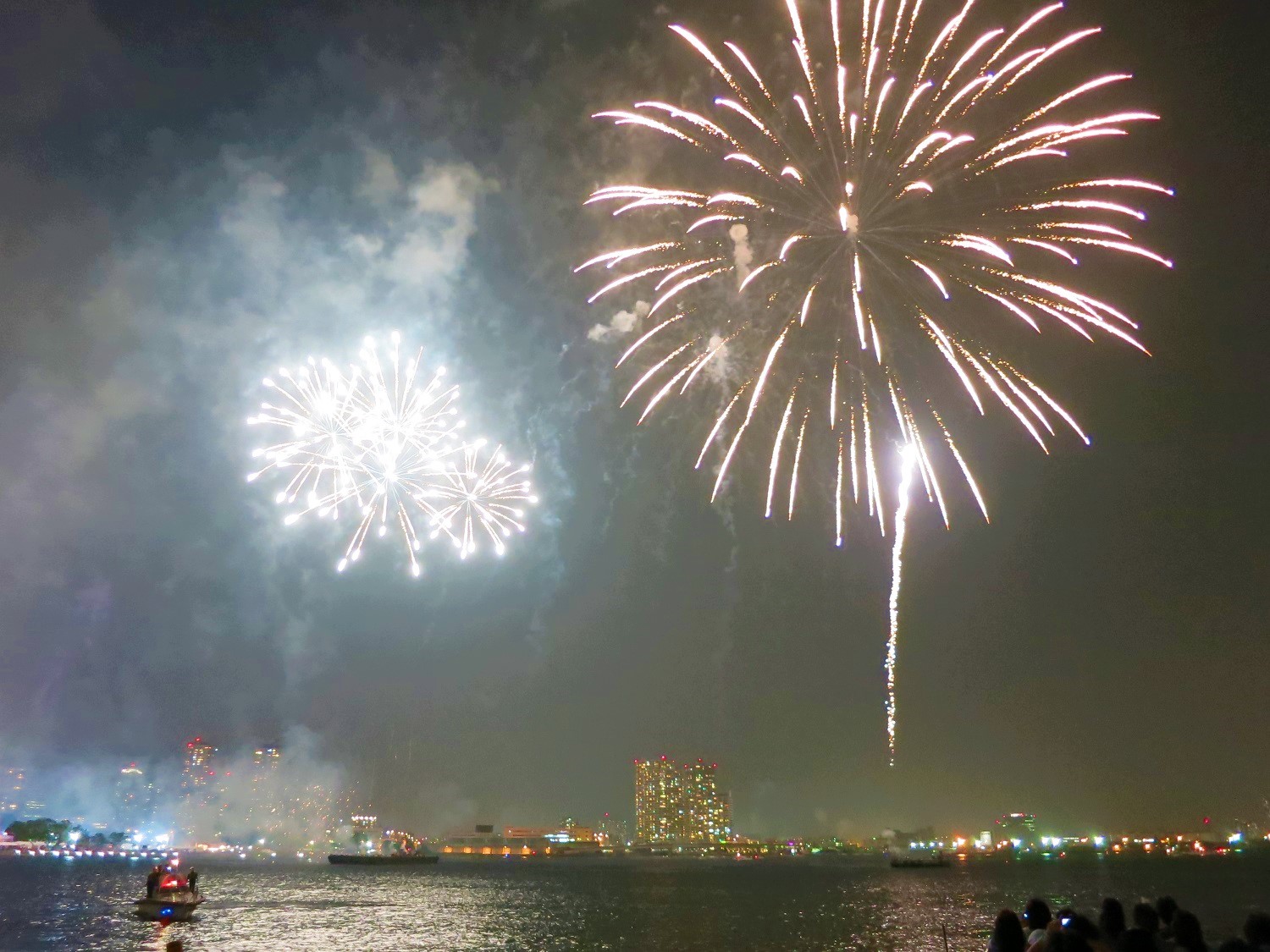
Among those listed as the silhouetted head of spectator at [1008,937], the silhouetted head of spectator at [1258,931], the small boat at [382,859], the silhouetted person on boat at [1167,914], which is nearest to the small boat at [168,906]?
the silhouetted person on boat at [1167,914]

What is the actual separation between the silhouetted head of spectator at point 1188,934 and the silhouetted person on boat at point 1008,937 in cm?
224

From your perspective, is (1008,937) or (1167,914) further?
(1167,914)

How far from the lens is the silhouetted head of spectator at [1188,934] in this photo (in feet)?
36.8

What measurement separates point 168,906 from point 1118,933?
176 ft

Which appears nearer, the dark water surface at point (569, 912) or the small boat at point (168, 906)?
the dark water surface at point (569, 912)

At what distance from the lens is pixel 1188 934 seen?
1131 cm

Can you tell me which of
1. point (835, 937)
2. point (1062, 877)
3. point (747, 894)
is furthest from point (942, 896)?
point (1062, 877)

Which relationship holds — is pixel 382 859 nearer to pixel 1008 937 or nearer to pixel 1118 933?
pixel 1118 933

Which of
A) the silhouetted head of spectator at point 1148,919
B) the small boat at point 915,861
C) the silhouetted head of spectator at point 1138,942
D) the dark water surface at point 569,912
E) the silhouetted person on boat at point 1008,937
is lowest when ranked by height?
the small boat at point 915,861

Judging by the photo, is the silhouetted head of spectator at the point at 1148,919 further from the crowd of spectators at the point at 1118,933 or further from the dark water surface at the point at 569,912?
the dark water surface at the point at 569,912

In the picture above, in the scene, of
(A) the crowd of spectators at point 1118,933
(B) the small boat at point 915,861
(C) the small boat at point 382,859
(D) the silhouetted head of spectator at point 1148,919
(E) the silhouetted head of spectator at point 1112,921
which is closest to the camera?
(A) the crowd of spectators at point 1118,933

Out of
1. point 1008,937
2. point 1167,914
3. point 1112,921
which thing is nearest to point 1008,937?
point 1008,937

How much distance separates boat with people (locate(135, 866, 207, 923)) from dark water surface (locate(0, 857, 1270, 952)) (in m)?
0.98

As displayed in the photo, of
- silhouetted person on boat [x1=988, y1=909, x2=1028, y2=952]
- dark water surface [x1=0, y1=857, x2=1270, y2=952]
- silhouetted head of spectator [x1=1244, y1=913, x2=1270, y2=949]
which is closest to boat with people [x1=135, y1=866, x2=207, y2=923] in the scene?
dark water surface [x1=0, y1=857, x2=1270, y2=952]
